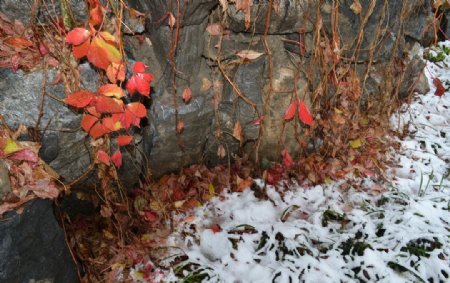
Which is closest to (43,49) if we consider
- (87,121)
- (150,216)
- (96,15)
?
(96,15)

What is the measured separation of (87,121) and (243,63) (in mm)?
1176

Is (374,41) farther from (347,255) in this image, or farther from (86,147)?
(86,147)

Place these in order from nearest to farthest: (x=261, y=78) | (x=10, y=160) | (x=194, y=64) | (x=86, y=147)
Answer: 1. (x=10, y=160)
2. (x=86, y=147)
3. (x=194, y=64)
4. (x=261, y=78)

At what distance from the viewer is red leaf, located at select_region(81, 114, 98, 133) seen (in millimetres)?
1913

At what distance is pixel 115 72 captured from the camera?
1.93 meters

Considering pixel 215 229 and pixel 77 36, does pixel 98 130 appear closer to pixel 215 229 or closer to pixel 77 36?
pixel 77 36

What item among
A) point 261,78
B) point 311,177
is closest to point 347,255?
point 311,177

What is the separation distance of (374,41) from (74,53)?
246cm

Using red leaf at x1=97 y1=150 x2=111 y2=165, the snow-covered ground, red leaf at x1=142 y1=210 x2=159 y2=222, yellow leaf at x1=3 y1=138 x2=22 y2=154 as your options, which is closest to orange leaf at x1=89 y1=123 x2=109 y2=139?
red leaf at x1=97 y1=150 x2=111 y2=165

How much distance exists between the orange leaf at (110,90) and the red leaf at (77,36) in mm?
265

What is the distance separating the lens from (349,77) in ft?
9.95

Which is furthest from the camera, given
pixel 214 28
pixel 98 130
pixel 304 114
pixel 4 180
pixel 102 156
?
pixel 304 114

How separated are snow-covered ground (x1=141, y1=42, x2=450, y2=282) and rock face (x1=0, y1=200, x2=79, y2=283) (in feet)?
2.15

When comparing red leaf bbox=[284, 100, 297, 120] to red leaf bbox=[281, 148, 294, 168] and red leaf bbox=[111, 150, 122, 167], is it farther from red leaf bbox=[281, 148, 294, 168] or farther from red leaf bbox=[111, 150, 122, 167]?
red leaf bbox=[111, 150, 122, 167]
